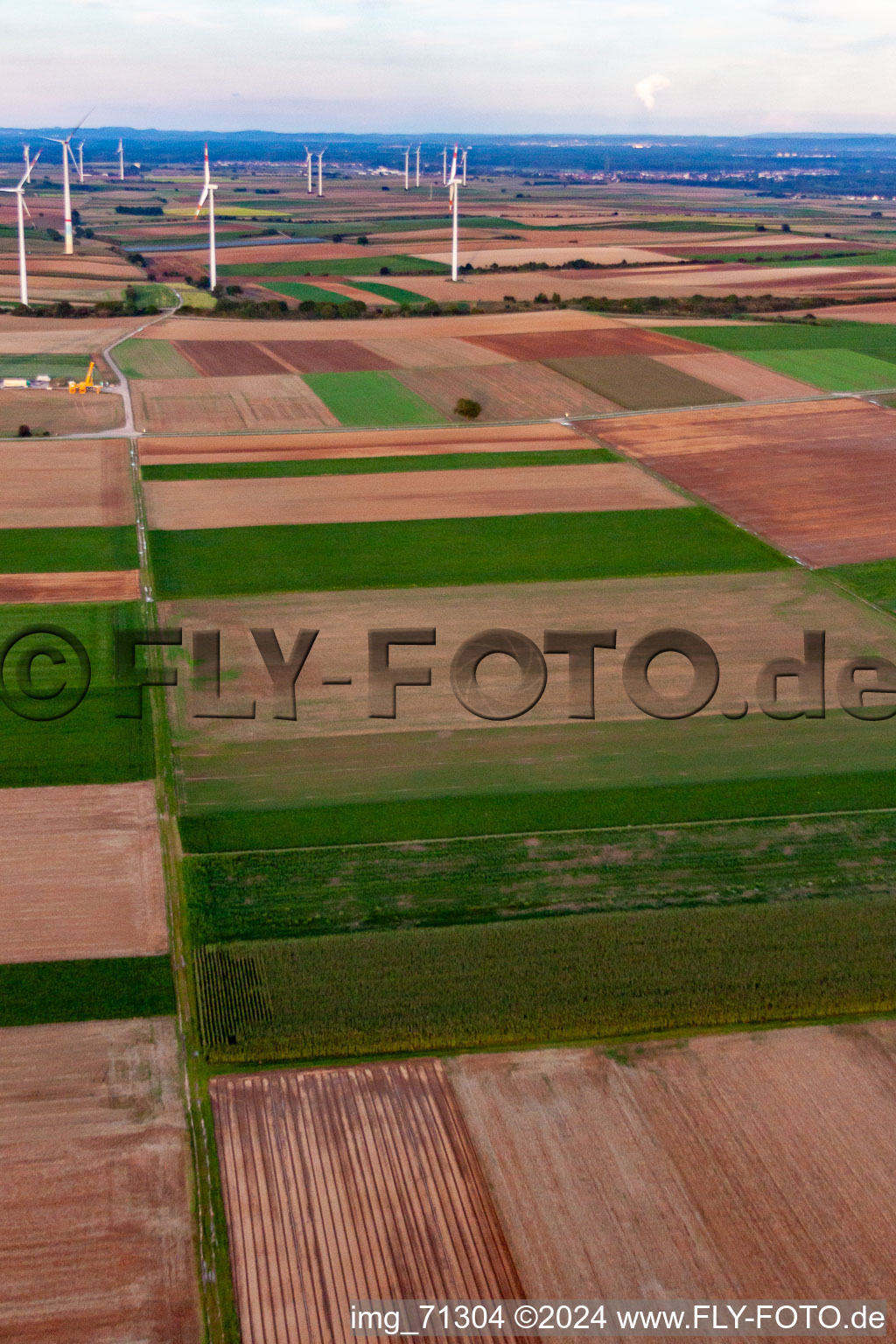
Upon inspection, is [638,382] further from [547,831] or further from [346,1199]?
[346,1199]

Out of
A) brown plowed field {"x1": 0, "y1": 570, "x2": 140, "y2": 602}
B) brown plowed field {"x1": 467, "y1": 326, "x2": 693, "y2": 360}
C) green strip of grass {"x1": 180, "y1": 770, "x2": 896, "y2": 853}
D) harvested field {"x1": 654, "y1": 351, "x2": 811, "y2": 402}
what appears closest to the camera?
green strip of grass {"x1": 180, "y1": 770, "x2": 896, "y2": 853}

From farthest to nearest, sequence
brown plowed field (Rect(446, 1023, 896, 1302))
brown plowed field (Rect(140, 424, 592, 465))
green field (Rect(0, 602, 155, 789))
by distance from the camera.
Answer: brown plowed field (Rect(140, 424, 592, 465)) < green field (Rect(0, 602, 155, 789)) < brown plowed field (Rect(446, 1023, 896, 1302))

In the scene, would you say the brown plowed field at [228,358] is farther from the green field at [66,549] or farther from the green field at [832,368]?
the green field at [832,368]

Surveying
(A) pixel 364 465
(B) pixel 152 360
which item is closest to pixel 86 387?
(B) pixel 152 360

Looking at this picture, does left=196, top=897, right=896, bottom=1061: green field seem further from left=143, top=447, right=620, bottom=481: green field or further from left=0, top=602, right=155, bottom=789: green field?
left=143, top=447, right=620, bottom=481: green field

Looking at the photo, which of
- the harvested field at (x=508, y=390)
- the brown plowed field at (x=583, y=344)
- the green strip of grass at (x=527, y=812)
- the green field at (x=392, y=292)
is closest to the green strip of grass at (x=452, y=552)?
the green strip of grass at (x=527, y=812)

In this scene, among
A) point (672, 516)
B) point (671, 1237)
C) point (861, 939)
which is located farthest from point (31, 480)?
point (671, 1237)

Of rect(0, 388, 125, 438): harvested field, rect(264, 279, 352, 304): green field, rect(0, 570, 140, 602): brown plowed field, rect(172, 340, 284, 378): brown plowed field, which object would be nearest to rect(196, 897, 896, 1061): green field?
rect(0, 570, 140, 602): brown plowed field
